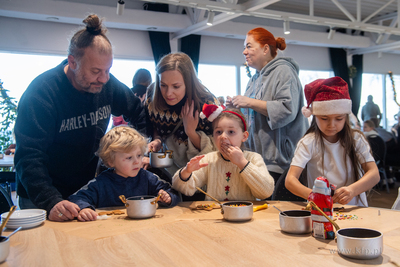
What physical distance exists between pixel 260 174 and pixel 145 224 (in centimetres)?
62

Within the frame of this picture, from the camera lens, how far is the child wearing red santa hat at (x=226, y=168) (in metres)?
1.65

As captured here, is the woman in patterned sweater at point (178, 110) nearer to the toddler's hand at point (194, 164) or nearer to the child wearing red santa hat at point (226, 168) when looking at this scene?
the child wearing red santa hat at point (226, 168)

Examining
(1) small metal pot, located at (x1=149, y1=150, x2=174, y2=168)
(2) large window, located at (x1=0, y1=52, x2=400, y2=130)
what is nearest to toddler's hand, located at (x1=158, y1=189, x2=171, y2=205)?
(1) small metal pot, located at (x1=149, y1=150, x2=174, y2=168)

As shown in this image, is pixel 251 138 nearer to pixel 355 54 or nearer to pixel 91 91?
pixel 91 91

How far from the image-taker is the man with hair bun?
140 cm

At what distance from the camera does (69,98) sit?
5.41ft

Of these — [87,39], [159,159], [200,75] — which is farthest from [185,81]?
[200,75]

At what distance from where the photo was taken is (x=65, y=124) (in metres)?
1.63

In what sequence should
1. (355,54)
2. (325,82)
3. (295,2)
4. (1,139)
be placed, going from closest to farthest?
(325,82) < (1,139) < (295,2) < (355,54)

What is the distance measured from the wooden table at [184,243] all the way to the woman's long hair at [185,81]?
0.79 metres

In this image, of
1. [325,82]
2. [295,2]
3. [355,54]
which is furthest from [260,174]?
[355,54]

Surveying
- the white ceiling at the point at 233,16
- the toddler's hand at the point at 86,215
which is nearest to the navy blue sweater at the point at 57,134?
the toddler's hand at the point at 86,215

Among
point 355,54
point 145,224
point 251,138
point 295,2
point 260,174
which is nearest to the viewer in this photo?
point 145,224

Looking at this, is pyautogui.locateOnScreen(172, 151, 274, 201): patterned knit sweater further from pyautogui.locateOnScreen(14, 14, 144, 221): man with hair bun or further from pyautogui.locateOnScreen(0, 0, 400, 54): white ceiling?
pyautogui.locateOnScreen(0, 0, 400, 54): white ceiling
